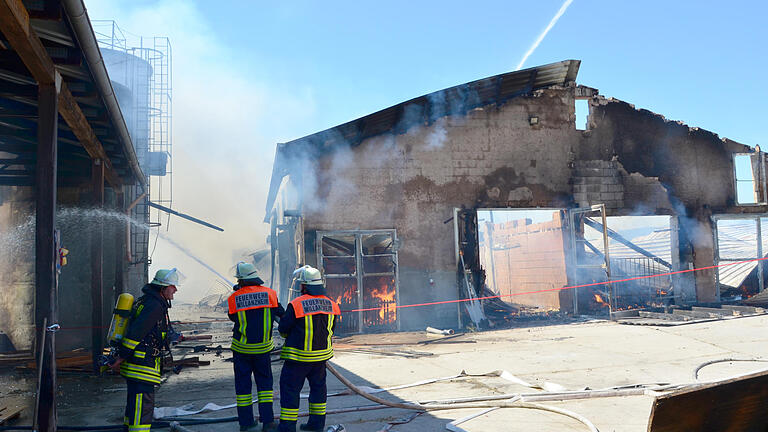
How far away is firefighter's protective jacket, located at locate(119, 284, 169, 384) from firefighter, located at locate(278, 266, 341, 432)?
3.60 feet

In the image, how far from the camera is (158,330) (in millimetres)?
4918

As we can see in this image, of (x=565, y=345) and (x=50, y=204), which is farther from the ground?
(x=50, y=204)

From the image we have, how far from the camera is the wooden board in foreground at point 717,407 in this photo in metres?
2.35

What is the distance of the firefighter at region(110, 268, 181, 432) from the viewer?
4680 millimetres

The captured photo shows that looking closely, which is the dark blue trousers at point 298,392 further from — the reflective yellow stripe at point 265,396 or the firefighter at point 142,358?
the firefighter at point 142,358

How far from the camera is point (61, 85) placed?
5.97m

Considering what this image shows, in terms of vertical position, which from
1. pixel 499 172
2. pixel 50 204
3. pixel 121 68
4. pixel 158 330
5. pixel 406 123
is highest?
pixel 121 68

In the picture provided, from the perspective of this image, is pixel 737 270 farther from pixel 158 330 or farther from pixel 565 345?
pixel 158 330

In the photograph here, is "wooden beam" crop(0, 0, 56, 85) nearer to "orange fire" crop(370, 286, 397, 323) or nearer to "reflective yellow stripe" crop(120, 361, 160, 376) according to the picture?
"reflective yellow stripe" crop(120, 361, 160, 376)

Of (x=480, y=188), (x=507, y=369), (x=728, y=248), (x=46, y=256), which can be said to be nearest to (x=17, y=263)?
(x=46, y=256)

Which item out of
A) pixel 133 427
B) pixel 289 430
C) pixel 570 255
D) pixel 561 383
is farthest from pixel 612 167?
pixel 133 427

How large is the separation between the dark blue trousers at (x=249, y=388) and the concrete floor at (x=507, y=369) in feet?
1.01

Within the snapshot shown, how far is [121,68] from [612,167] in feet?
54.1

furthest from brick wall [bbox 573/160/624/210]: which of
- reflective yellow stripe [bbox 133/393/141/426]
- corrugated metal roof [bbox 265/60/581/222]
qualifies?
reflective yellow stripe [bbox 133/393/141/426]
